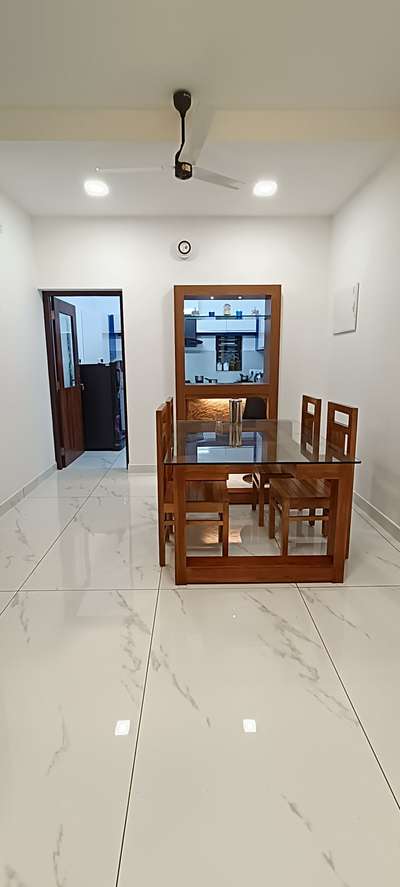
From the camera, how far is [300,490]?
258 cm

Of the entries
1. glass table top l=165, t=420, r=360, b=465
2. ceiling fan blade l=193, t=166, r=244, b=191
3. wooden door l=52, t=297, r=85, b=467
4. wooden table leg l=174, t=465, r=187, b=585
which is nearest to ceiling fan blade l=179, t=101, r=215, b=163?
ceiling fan blade l=193, t=166, r=244, b=191

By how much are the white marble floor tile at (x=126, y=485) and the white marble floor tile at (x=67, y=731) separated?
178cm

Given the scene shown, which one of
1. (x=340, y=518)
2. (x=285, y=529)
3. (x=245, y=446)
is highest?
(x=245, y=446)

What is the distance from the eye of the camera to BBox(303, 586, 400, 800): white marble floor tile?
1370 millimetres

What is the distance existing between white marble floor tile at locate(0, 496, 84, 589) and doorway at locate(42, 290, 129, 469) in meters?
1.22

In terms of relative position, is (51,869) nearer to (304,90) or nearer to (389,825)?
(389,825)

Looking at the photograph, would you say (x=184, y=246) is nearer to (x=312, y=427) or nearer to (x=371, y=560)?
(x=312, y=427)

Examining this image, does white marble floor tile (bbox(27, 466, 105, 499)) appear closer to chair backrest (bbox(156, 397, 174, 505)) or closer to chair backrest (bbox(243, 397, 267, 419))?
chair backrest (bbox(156, 397, 174, 505))

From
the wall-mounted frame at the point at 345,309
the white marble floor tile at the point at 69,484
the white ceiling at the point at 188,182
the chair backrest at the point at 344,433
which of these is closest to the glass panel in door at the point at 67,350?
the white marble floor tile at the point at 69,484

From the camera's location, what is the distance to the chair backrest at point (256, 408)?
439cm

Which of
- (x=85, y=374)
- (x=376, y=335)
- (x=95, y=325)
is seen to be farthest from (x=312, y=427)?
(x=95, y=325)

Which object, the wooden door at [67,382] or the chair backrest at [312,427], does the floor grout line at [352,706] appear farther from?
the wooden door at [67,382]

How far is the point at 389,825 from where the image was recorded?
3.61ft

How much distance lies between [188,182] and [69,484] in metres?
2.93
